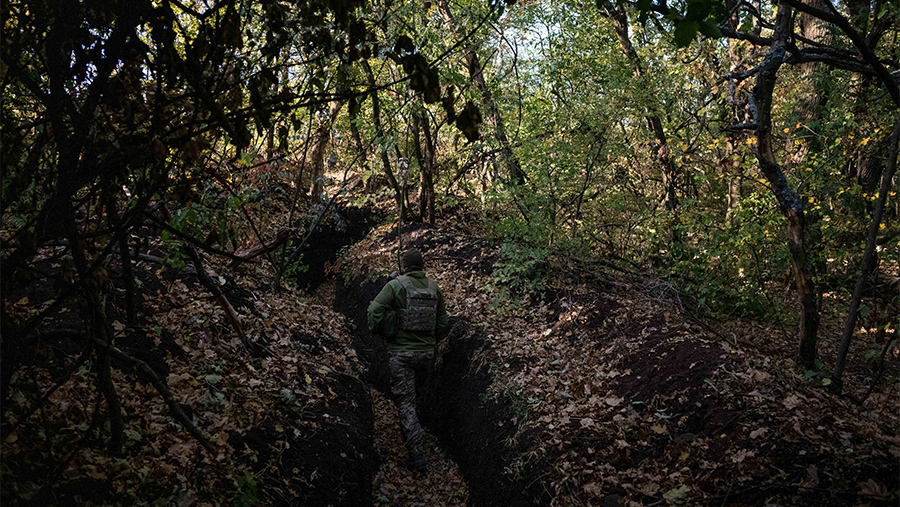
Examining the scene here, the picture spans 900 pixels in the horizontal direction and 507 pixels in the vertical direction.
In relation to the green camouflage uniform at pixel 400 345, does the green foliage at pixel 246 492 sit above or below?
below

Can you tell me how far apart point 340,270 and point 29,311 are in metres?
9.05

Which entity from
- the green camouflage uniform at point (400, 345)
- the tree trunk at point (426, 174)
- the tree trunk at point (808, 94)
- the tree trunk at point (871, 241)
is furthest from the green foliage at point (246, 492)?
the tree trunk at point (426, 174)

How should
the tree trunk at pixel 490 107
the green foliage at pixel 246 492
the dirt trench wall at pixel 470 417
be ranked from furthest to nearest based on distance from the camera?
the tree trunk at pixel 490 107
the dirt trench wall at pixel 470 417
the green foliage at pixel 246 492

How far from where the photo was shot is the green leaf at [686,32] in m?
2.16

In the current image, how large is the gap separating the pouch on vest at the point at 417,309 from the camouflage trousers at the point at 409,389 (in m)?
0.43

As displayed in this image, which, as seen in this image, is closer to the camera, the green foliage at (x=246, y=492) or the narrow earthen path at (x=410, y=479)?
the green foliage at (x=246, y=492)

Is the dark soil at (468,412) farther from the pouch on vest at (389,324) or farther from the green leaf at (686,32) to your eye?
the green leaf at (686,32)

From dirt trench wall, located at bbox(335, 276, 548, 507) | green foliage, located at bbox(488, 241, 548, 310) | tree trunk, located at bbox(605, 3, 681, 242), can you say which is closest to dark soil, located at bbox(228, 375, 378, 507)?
dirt trench wall, located at bbox(335, 276, 548, 507)

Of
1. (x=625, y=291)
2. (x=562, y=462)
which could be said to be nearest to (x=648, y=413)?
(x=562, y=462)

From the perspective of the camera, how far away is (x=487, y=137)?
38.4 feet

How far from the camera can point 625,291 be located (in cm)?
880

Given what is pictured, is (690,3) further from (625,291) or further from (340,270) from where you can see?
(340,270)

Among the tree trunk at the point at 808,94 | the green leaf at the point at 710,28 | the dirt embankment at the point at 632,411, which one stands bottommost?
the dirt embankment at the point at 632,411

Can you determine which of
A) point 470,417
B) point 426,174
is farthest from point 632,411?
point 426,174
